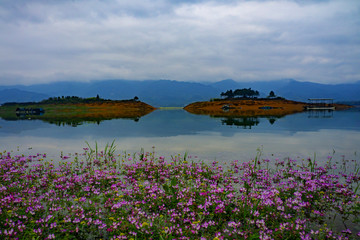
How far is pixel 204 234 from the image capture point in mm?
6848

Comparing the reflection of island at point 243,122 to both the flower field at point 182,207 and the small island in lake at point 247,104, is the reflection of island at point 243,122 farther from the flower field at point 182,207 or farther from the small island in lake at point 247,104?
the small island in lake at point 247,104

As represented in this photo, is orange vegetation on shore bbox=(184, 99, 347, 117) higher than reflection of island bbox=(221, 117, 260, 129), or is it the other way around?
orange vegetation on shore bbox=(184, 99, 347, 117)

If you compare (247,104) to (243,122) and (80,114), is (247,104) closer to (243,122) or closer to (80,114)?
(243,122)

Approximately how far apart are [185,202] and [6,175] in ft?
32.2

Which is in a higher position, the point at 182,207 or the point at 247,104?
the point at 247,104

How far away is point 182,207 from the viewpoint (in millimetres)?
8398

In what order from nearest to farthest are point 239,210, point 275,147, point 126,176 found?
point 239,210
point 126,176
point 275,147

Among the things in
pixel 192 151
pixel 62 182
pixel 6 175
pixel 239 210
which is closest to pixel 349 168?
pixel 239 210

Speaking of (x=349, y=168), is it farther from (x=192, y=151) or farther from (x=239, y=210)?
(x=192, y=151)

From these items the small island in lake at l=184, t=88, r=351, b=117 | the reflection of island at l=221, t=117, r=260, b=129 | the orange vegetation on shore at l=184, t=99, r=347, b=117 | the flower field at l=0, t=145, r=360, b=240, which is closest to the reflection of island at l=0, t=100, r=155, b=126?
the reflection of island at l=221, t=117, r=260, b=129

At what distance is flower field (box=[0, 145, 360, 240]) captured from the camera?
7.07 meters

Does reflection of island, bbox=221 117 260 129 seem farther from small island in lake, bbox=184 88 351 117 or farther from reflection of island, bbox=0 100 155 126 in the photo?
small island in lake, bbox=184 88 351 117

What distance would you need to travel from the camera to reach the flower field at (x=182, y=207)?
23.2ft

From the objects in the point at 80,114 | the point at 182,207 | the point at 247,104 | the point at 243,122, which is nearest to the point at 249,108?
the point at 247,104
